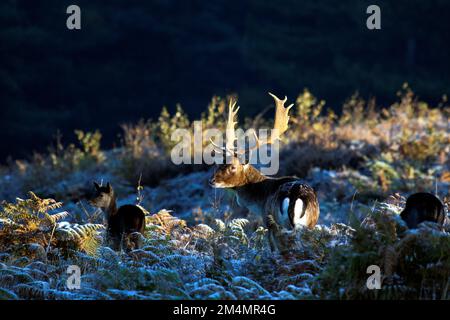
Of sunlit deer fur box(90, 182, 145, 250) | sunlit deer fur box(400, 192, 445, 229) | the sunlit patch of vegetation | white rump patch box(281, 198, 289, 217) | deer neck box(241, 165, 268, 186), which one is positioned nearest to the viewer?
the sunlit patch of vegetation

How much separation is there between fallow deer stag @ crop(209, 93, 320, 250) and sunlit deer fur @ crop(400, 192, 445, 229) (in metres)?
1.16

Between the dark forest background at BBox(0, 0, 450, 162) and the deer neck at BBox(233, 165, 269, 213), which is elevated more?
the dark forest background at BBox(0, 0, 450, 162)

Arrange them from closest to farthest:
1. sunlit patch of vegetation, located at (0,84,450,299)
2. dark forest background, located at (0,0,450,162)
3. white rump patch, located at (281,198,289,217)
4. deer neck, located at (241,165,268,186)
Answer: sunlit patch of vegetation, located at (0,84,450,299)
white rump patch, located at (281,198,289,217)
deer neck, located at (241,165,268,186)
dark forest background, located at (0,0,450,162)

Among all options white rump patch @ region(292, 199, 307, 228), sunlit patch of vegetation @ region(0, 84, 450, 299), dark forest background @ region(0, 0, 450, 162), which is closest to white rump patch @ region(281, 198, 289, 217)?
white rump patch @ region(292, 199, 307, 228)

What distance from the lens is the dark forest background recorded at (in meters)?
34.1

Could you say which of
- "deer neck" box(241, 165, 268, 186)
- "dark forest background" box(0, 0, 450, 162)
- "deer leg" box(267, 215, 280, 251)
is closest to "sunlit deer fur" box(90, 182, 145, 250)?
"deer leg" box(267, 215, 280, 251)

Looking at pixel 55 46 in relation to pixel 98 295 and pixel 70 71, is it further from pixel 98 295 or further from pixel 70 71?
pixel 98 295

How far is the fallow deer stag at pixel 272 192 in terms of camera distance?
816 centimetres

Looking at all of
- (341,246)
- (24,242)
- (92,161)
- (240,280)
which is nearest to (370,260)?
(341,246)

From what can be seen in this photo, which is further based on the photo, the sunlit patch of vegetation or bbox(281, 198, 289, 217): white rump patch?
bbox(281, 198, 289, 217): white rump patch

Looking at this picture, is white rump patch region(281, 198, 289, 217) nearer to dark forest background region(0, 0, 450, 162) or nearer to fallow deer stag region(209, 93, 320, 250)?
fallow deer stag region(209, 93, 320, 250)

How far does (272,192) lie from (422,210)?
2131mm

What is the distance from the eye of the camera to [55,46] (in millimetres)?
37031

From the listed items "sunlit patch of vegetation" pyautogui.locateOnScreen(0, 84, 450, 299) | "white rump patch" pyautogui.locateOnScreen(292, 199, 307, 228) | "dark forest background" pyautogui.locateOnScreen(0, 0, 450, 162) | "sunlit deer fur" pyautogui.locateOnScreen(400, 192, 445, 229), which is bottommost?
"sunlit patch of vegetation" pyautogui.locateOnScreen(0, 84, 450, 299)
